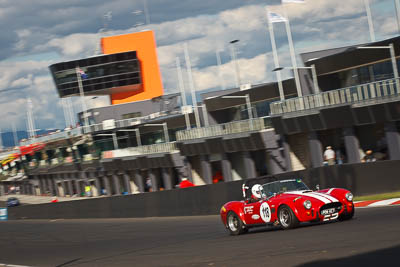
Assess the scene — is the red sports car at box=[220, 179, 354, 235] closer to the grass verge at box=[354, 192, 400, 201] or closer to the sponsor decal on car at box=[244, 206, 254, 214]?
the sponsor decal on car at box=[244, 206, 254, 214]

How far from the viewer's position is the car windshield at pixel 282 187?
14891 millimetres

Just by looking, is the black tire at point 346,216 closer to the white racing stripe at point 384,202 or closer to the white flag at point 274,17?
the white racing stripe at point 384,202

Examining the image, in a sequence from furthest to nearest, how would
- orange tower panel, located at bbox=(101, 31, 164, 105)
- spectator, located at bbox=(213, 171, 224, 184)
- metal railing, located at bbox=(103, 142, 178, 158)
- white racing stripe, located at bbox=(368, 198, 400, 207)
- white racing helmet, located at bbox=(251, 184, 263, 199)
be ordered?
1. orange tower panel, located at bbox=(101, 31, 164, 105)
2. metal railing, located at bbox=(103, 142, 178, 158)
3. spectator, located at bbox=(213, 171, 224, 184)
4. white racing stripe, located at bbox=(368, 198, 400, 207)
5. white racing helmet, located at bbox=(251, 184, 263, 199)

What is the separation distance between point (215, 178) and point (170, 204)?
19.8m

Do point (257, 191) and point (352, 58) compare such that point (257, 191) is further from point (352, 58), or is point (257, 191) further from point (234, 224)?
point (352, 58)

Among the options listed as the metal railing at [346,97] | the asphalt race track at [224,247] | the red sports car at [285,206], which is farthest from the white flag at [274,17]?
the red sports car at [285,206]

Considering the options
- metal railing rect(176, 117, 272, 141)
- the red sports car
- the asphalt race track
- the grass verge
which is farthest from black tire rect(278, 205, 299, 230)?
metal railing rect(176, 117, 272, 141)

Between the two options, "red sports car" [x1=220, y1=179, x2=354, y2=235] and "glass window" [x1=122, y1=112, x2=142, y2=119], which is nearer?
"red sports car" [x1=220, y1=179, x2=354, y2=235]

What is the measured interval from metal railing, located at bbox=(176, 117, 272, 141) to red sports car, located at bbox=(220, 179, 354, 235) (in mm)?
23543

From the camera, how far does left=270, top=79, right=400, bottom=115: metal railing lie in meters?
27.5

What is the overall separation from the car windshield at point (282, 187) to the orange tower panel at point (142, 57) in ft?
229

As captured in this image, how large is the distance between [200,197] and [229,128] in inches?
671

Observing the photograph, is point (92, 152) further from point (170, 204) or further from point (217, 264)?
point (217, 264)

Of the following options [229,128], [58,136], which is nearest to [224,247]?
[229,128]
